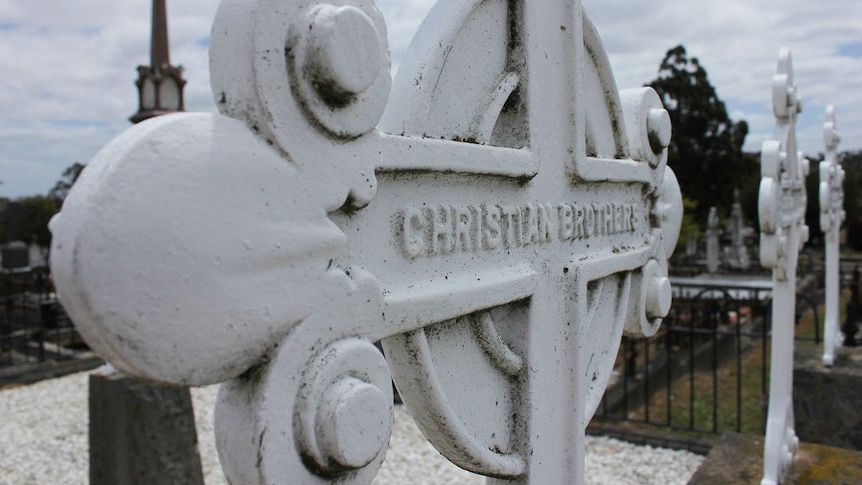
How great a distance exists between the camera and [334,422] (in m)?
0.89

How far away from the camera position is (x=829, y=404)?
4512 mm

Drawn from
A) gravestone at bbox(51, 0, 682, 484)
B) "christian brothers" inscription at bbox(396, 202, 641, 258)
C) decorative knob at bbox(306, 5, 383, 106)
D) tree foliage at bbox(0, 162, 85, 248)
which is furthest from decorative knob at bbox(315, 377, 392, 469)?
tree foliage at bbox(0, 162, 85, 248)

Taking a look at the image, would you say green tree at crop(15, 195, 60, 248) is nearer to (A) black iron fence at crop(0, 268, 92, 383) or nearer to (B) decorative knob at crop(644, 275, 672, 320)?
(A) black iron fence at crop(0, 268, 92, 383)

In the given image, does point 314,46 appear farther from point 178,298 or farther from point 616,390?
point 616,390

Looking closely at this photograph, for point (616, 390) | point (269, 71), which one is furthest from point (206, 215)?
point (616, 390)

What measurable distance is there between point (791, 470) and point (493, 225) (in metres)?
2.88

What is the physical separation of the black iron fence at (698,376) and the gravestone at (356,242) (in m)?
4.38

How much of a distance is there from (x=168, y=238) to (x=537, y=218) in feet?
2.91

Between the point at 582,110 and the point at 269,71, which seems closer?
the point at 269,71

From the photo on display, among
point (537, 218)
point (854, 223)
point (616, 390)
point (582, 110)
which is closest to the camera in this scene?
point (537, 218)

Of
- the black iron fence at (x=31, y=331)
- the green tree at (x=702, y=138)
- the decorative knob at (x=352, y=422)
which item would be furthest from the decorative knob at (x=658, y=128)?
the green tree at (x=702, y=138)

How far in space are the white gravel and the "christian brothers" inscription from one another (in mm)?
3529

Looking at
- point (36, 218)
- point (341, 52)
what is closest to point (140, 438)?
point (341, 52)

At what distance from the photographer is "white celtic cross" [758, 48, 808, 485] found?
10.5 ft
